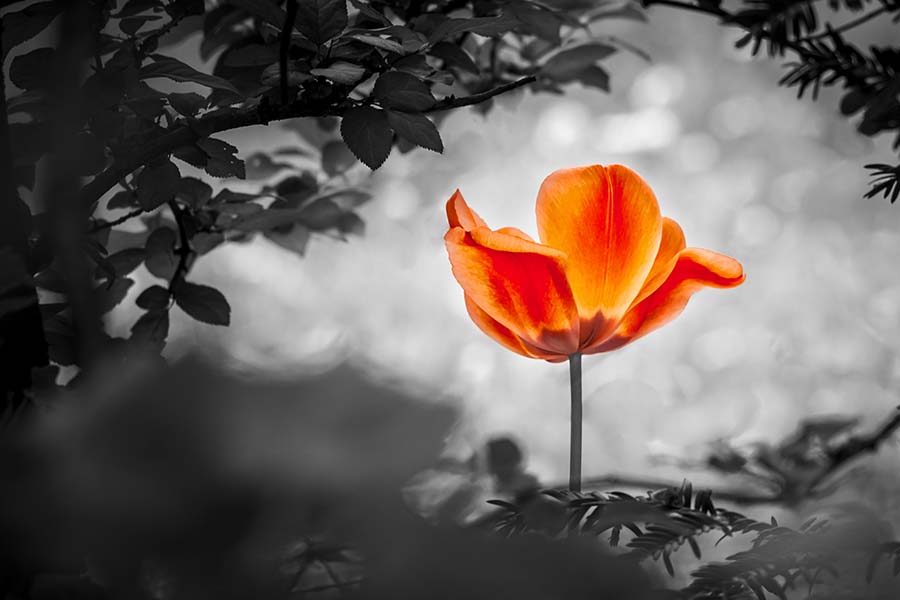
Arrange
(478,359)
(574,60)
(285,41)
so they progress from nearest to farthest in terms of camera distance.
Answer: (285,41) < (574,60) < (478,359)

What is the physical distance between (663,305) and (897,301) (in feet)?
2.26

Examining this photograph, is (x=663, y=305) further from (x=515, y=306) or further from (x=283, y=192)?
(x=283, y=192)

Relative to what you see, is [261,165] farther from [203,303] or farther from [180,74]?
[180,74]

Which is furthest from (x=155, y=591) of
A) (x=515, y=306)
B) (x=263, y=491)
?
(x=515, y=306)

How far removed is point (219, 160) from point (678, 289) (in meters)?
0.19

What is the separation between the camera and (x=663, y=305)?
331 mm

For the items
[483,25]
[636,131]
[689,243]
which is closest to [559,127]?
[636,131]

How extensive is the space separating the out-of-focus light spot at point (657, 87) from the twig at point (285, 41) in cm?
72

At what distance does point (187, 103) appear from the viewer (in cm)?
36

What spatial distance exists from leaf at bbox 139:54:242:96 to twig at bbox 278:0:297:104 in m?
0.02

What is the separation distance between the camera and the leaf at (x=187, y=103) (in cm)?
36

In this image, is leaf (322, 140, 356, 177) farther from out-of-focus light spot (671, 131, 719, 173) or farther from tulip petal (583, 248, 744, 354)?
out-of-focus light spot (671, 131, 719, 173)

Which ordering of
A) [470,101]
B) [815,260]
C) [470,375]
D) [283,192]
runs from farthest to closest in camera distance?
[815,260]
[470,375]
[283,192]
[470,101]

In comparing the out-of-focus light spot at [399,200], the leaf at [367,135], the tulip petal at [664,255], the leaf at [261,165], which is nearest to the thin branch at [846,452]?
the tulip petal at [664,255]
